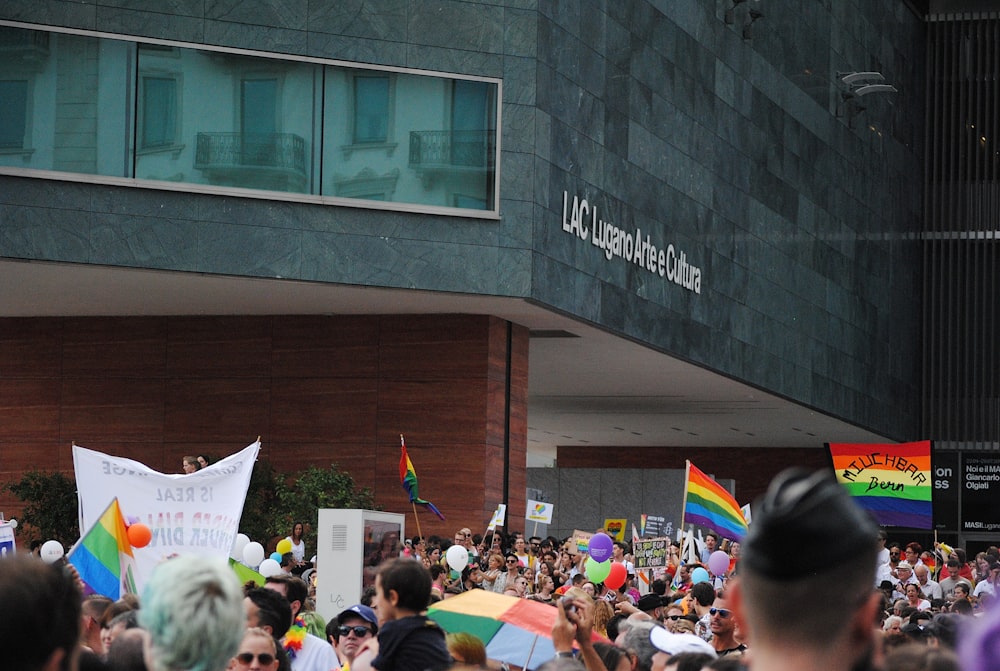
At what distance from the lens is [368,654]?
701cm

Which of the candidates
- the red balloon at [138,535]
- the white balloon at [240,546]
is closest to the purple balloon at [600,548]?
the white balloon at [240,546]

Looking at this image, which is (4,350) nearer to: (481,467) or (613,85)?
(481,467)

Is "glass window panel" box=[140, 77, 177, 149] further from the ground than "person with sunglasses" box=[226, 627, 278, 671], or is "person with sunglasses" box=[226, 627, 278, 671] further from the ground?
"glass window panel" box=[140, 77, 177, 149]

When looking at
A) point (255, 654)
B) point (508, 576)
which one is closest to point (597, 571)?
point (508, 576)

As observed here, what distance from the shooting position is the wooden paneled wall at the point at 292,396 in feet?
87.9

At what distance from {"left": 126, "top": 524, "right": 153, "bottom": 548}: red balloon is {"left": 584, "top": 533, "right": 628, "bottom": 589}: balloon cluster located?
4.76 m

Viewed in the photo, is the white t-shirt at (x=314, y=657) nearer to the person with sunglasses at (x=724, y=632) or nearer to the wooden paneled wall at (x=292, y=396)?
the person with sunglasses at (x=724, y=632)

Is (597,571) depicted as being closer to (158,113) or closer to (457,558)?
(457,558)

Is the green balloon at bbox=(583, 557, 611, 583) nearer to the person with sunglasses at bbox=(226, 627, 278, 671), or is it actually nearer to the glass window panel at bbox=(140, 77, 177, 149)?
the person with sunglasses at bbox=(226, 627, 278, 671)

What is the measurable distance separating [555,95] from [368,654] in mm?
19356

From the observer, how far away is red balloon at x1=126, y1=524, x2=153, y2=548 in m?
11.7

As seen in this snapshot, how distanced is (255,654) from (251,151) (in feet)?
58.0

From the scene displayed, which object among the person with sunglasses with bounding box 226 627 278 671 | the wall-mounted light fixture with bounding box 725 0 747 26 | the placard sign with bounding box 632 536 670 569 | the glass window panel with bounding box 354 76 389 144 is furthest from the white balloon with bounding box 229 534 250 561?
the wall-mounted light fixture with bounding box 725 0 747 26

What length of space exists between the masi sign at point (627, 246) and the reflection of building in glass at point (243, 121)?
6.29 ft
